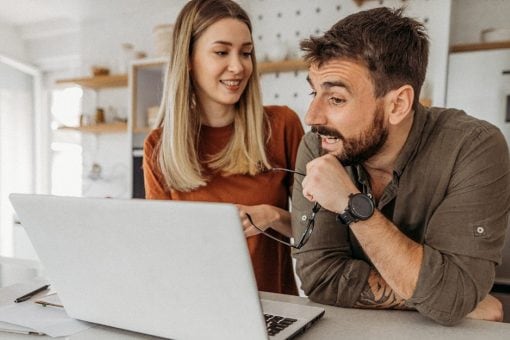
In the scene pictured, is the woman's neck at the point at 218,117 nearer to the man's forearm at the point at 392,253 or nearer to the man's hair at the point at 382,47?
the man's hair at the point at 382,47

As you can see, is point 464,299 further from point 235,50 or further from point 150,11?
point 150,11

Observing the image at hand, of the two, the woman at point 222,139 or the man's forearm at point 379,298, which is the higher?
the woman at point 222,139

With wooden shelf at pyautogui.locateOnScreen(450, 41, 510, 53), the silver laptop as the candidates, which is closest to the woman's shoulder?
the silver laptop

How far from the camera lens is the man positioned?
0.78 m

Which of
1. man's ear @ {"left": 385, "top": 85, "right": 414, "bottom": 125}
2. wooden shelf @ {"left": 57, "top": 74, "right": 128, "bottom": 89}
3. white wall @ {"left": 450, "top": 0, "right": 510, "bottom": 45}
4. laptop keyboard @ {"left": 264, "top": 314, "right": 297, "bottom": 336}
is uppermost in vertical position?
white wall @ {"left": 450, "top": 0, "right": 510, "bottom": 45}

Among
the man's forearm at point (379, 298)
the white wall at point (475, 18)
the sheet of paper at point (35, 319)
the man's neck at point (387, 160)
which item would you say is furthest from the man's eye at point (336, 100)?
the white wall at point (475, 18)

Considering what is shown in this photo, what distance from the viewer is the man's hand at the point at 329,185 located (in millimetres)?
817

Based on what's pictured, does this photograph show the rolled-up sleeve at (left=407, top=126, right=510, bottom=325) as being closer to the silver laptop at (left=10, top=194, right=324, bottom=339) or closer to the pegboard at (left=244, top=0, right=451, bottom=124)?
the silver laptop at (left=10, top=194, right=324, bottom=339)

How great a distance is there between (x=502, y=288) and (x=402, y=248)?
1332 mm

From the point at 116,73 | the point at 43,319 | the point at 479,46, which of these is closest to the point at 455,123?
the point at 43,319

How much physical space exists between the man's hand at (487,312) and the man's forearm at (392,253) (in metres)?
0.14

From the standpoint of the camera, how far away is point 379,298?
2.62 feet

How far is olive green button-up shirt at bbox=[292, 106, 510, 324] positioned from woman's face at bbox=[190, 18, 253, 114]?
416 millimetres

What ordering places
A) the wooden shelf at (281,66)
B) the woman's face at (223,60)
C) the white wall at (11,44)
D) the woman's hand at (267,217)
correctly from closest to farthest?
the woman's hand at (267,217) → the woman's face at (223,60) → the wooden shelf at (281,66) → the white wall at (11,44)
